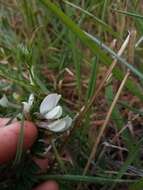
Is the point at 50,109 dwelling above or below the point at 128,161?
above

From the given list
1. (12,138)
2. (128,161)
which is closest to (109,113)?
(128,161)

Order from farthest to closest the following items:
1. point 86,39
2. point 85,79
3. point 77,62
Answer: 1. point 85,79
2. point 77,62
3. point 86,39

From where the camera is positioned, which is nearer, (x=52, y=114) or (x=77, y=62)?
(x=52, y=114)

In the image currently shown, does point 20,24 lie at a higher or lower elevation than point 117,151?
higher

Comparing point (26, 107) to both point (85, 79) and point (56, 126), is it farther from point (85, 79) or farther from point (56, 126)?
point (85, 79)

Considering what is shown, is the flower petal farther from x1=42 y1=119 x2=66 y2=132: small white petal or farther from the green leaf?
the green leaf

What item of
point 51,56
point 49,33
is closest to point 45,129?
point 51,56

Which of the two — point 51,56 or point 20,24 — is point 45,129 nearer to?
point 51,56
